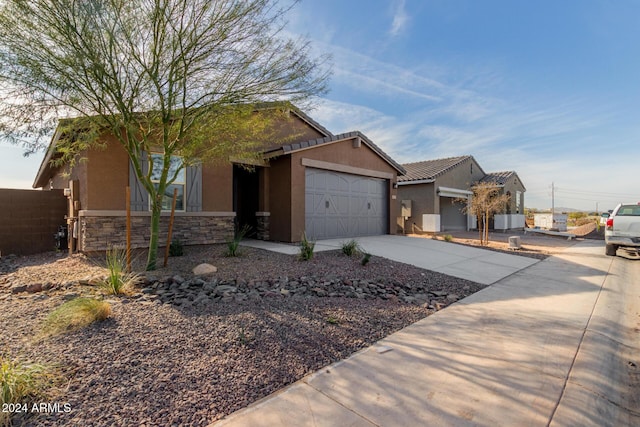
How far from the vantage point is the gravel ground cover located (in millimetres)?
2463

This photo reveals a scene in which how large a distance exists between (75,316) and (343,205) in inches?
392

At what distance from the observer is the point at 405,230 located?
19234 millimetres

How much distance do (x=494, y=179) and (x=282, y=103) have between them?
2166 cm

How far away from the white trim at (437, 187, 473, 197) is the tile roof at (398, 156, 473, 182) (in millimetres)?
1088

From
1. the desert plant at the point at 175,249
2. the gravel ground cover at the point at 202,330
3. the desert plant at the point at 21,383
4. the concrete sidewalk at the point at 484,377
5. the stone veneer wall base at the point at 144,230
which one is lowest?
the concrete sidewalk at the point at 484,377

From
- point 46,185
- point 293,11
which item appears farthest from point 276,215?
point 46,185

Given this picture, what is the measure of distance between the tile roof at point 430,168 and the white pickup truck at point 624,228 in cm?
826

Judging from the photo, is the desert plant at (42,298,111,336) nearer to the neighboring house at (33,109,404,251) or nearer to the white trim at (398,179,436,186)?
the neighboring house at (33,109,404,251)

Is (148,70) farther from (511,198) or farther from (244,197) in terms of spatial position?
(511,198)

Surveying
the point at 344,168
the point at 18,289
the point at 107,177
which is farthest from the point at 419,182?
the point at 18,289

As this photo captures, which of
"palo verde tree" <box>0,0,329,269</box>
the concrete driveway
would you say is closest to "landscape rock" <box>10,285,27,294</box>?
"palo verde tree" <box>0,0,329,269</box>

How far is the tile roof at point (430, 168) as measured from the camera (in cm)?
1861

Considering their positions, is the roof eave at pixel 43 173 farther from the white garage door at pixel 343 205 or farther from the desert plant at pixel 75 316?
the white garage door at pixel 343 205

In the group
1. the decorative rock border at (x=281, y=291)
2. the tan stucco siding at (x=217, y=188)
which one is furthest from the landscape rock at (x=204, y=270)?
the tan stucco siding at (x=217, y=188)
